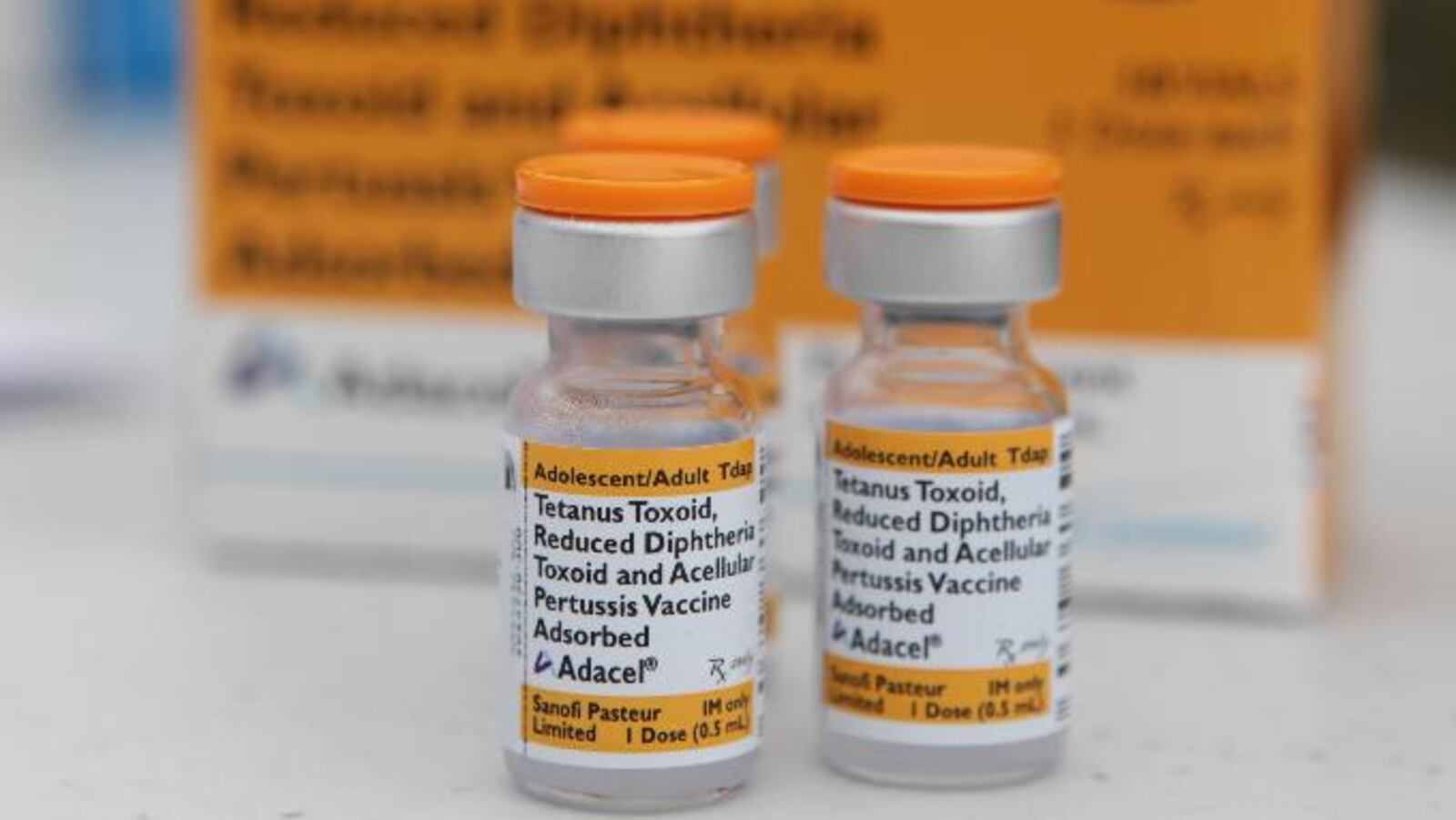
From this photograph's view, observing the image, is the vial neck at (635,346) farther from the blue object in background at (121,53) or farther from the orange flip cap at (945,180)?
the blue object in background at (121,53)

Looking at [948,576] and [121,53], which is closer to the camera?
[948,576]

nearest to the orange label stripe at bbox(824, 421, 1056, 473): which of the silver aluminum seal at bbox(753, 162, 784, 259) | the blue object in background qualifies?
the silver aluminum seal at bbox(753, 162, 784, 259)

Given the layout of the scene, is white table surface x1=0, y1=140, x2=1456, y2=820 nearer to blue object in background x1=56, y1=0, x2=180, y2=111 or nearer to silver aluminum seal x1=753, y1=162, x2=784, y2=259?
silver aluminum seal x1=753, y1=162, x2=784, y2=259

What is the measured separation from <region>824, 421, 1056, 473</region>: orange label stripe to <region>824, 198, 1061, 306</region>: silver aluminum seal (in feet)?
0.11

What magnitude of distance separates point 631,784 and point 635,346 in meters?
0.11

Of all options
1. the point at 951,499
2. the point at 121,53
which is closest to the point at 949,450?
the point at 951,499

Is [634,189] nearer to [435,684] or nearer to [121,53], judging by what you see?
[435,684]

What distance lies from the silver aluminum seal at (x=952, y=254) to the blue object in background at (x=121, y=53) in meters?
1.65

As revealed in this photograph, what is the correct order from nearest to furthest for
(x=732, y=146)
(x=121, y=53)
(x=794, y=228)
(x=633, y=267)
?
(x=633, y=267) → (x=732, y=146) → (x=794, y=228) → (x=121, y=53)

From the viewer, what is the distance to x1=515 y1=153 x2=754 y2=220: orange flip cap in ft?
1.93

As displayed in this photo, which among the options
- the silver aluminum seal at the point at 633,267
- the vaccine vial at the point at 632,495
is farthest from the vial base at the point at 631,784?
the silver aluminum seal at the point at 633,267

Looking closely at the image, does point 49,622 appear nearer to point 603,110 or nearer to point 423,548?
point 423,548

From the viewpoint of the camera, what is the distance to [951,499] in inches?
24.5

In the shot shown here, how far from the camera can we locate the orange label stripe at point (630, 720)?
604 mm
